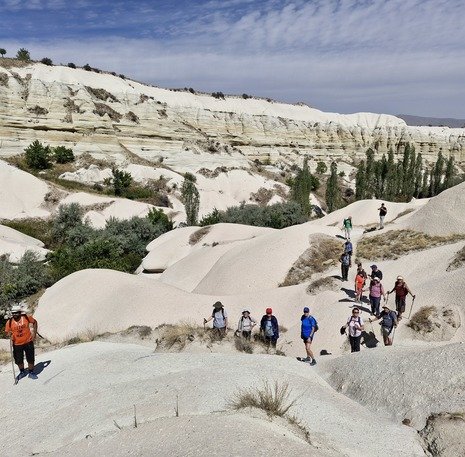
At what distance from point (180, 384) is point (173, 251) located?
23.2m

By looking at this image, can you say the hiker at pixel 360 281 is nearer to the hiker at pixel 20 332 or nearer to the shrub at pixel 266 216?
the hiker at pixel 20 332

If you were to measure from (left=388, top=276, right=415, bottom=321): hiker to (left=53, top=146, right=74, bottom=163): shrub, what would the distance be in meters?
51.6

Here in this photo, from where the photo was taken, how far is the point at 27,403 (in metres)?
8.51

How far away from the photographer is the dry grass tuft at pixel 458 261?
669 inches

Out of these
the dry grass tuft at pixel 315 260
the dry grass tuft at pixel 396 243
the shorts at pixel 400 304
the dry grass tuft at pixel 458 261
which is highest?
the dry grass tuft at pixel 458 261

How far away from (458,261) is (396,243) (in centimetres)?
489

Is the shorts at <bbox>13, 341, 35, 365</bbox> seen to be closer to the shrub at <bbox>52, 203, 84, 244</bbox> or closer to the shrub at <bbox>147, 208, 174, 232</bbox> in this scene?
the shrub at <bbox>52, 203, 84, 244</bbox>

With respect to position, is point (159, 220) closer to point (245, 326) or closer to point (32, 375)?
point (245, 326)

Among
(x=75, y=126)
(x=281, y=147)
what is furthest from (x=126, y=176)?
(x=281, y=147)

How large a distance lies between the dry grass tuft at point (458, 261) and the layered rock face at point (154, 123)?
169ft

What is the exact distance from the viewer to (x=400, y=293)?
1368 cm

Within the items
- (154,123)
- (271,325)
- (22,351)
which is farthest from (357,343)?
(154,123)

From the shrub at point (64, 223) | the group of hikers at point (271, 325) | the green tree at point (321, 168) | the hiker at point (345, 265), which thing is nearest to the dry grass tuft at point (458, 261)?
the group of hikers at point (271, 325)

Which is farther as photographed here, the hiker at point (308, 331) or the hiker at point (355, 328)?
the hiker at point (355, 328)
